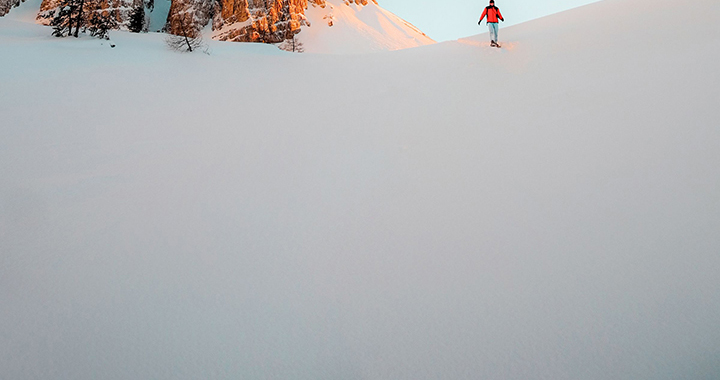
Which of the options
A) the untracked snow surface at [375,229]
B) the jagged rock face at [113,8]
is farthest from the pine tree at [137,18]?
the untracked snow surface at [375,229]

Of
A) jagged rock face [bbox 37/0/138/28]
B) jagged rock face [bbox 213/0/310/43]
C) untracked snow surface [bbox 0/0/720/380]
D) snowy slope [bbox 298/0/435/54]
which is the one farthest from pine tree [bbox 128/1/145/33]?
untracked snow surface [bbox 0/0/720/380]

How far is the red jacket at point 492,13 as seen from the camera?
9812 mm

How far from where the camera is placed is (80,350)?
103 inches

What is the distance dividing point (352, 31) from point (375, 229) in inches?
2563

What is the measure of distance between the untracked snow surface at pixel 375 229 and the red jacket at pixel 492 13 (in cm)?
361

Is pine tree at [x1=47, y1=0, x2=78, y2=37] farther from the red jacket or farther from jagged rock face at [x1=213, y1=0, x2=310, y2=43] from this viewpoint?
jagged rock face at [x1=213, y1=0, x2=310, y2=43]

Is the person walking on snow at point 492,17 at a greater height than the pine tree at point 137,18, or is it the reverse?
the pine tree at point 137,18

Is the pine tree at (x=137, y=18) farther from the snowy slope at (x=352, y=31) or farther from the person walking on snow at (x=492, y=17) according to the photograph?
the person walking on snow at (x=492, y=17)

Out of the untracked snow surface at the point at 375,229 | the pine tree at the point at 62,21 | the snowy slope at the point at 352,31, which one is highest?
the snowy slope at the point at 352,31

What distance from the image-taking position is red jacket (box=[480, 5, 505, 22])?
9812 millimetres

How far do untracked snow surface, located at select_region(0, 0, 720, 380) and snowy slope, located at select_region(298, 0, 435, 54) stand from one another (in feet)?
165

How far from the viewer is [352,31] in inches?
2408

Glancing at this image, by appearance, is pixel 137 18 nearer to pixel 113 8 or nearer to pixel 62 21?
pixel 113 8

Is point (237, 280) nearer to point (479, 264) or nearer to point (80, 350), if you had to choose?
point (80, 350)
